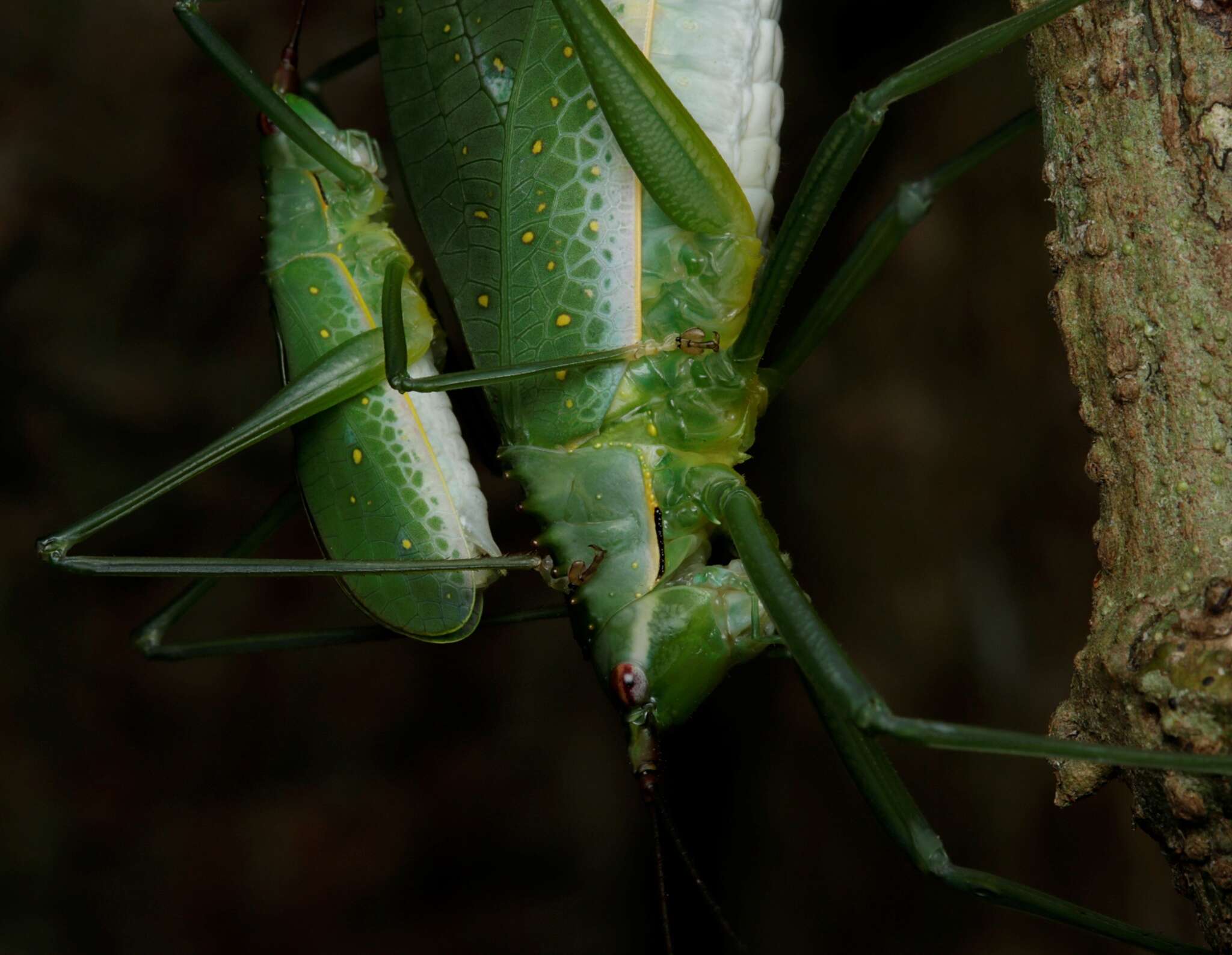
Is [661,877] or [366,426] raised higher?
[366,426]

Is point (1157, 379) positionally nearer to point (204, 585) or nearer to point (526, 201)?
point (526, 201)

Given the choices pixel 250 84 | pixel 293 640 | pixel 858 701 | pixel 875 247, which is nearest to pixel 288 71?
pixel 250 84

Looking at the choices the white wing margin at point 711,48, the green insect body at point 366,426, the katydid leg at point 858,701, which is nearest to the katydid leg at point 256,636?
the green insect body at point 366,426

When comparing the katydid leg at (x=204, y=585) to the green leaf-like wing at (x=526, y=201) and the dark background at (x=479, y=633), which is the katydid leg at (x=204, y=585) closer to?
the green leaf-like wing at (x=526, y=201)

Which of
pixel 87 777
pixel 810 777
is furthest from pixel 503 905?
pixel 87 777

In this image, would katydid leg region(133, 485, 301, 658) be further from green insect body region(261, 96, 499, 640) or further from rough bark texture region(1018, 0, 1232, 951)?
rough bark texture region(1018, 0, 1232, 951)

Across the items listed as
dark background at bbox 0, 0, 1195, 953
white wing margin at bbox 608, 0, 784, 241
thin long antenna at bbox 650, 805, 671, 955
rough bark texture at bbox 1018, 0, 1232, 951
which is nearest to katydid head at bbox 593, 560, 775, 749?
thin long antenna at bbox 650, 805, 671, 955
